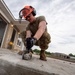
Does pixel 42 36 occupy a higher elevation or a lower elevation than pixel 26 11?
lower

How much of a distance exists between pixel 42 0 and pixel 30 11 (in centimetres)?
919

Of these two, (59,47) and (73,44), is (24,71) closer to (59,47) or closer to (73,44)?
(73,44)

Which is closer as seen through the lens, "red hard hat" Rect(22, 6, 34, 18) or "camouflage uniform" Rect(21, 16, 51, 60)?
"red hard hat" Rect(22, 6, 34, 18)

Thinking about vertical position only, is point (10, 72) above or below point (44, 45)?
below

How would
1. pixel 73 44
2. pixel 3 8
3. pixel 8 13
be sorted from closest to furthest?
pixel 3 8 → pixel 8 13 → pixel 73 44

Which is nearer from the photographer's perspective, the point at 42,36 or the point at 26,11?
the point at 26,11

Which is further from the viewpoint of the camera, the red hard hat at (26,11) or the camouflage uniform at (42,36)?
the camouflage uniform at (42,36)

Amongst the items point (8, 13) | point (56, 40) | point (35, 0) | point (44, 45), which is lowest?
point (44, 45)

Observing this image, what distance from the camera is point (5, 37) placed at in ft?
25.4

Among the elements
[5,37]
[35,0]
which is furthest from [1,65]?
[35,0]

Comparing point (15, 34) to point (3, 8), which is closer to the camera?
point (3, 8)

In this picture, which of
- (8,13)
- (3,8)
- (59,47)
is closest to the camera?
(3,8)

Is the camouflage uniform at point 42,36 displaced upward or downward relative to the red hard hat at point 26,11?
downward

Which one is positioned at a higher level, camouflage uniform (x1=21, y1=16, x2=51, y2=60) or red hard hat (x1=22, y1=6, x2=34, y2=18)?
red hard hat (x1=22, y1=6, x2=34, y2=18)
